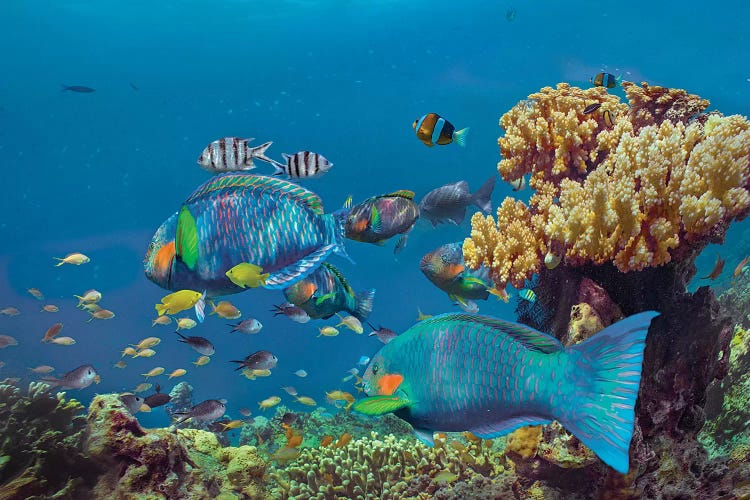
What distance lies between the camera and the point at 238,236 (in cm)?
246

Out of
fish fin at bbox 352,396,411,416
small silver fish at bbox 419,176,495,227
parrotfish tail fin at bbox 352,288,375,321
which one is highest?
small silver fish at bbox 419,176,495,227

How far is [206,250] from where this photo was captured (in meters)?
2.41

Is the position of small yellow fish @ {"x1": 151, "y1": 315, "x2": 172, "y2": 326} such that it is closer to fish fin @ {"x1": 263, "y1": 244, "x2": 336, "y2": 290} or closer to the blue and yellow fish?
the blue and yellow fish

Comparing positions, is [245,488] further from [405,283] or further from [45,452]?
[405,283]

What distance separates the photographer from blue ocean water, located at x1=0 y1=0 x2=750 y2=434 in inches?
777

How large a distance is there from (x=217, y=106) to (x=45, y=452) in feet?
80.7

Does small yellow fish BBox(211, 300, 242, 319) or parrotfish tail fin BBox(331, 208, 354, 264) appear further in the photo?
small yellow fish BBox(211, 300, 242, 319)

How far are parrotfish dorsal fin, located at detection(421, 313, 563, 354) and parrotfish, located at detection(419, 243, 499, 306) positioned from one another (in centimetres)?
258

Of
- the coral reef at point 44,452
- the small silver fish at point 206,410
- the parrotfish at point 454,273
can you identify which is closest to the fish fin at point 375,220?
the parrotfish at point 454,273

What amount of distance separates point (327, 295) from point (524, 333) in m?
2.21

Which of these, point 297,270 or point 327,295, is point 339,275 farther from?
point 297,270

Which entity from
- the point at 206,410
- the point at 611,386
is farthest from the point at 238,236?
the point at 206,410

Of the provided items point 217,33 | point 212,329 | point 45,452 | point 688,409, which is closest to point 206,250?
point 45,452

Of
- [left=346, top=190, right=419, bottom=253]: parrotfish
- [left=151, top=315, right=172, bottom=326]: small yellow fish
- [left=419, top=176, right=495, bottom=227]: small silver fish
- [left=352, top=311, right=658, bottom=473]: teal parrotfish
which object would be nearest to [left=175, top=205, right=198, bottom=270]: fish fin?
[left=352, top=311, right=658, bottom=473]: teal parrotfish
